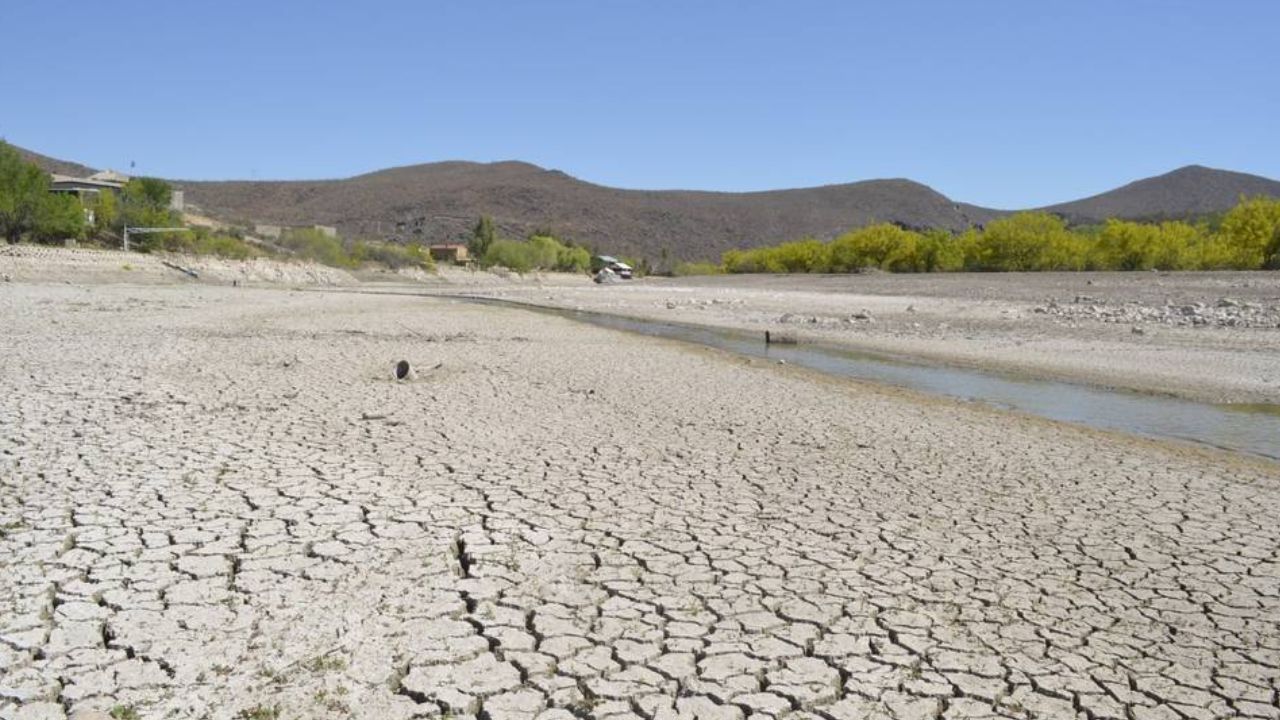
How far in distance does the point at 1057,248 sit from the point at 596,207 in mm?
66482

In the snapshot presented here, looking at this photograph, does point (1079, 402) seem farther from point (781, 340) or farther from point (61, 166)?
point (61, 166)

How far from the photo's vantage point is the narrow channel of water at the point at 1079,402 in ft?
28.8

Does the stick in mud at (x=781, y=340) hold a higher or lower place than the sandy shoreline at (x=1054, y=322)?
lower

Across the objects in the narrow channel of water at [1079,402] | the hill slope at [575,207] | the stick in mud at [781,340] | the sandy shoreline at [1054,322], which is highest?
the hill slope at [575,207]

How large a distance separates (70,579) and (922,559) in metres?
3.87

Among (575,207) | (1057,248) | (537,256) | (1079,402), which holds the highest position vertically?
(575,207)

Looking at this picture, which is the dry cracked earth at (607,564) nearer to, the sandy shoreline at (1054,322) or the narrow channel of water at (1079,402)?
the narrow channel of water at (1079,402)

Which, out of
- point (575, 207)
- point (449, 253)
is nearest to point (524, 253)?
point (449, 253)

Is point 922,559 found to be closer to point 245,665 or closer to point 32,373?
point 245,665

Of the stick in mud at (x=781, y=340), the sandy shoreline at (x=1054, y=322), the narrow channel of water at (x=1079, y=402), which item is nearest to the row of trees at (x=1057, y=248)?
the sandy shoreline at (x=1054, y=322)

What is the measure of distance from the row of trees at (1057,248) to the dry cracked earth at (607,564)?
3259 centimetres

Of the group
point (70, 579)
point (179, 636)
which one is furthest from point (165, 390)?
point (179, 636)

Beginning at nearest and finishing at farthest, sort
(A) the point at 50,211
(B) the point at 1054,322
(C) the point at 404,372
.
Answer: (C) the point at 404,372 < (B) the point at 1054,322 < (A) the point at 50,211

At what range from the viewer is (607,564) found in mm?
4219
